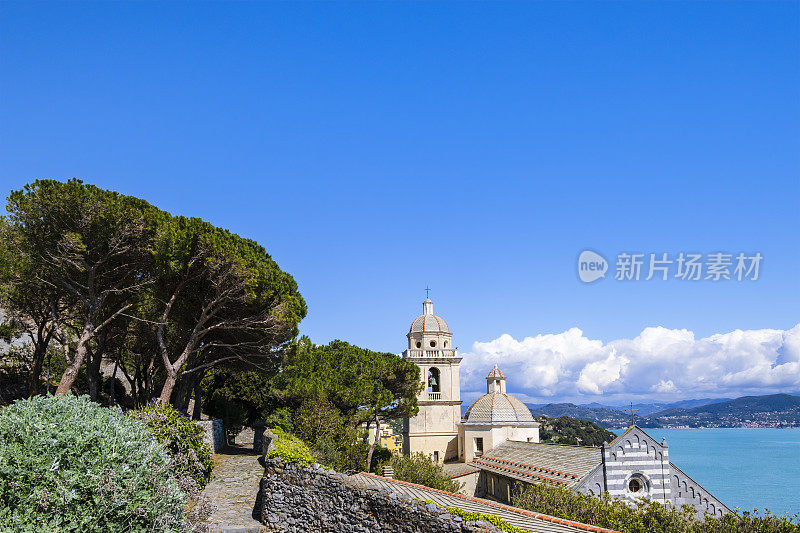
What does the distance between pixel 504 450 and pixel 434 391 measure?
13094 millimetres

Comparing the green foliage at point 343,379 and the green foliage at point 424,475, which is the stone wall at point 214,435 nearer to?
the green foliage at point 343,379

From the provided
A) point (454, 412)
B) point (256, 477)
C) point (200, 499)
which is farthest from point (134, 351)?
point (454, 412)

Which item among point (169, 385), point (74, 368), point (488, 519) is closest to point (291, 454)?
point (488, 519)

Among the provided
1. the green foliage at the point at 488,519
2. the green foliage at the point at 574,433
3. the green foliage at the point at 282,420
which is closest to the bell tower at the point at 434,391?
the green foliage at the point at 282,420

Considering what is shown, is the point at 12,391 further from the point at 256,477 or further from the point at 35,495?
the point at 35,495

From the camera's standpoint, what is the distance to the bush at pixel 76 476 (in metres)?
8.66

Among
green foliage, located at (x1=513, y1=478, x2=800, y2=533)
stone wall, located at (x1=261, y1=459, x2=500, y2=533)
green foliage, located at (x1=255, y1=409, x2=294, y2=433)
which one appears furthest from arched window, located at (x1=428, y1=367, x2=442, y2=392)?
stone wall, located at (x1=261, y1=459, x2=500, y2=533)

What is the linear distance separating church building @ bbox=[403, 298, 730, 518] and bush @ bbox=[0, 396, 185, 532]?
20.9 meters

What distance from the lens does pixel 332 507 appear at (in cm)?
1465

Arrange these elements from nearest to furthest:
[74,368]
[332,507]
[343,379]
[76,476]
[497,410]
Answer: [76,476], [332,507], [74,368], [343,379], [497,410]

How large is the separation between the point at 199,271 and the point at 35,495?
15118 millimetres

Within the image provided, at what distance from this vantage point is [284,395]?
106 feet

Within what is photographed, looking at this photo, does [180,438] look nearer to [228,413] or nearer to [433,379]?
[228,413]

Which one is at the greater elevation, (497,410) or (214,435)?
(214,435)
